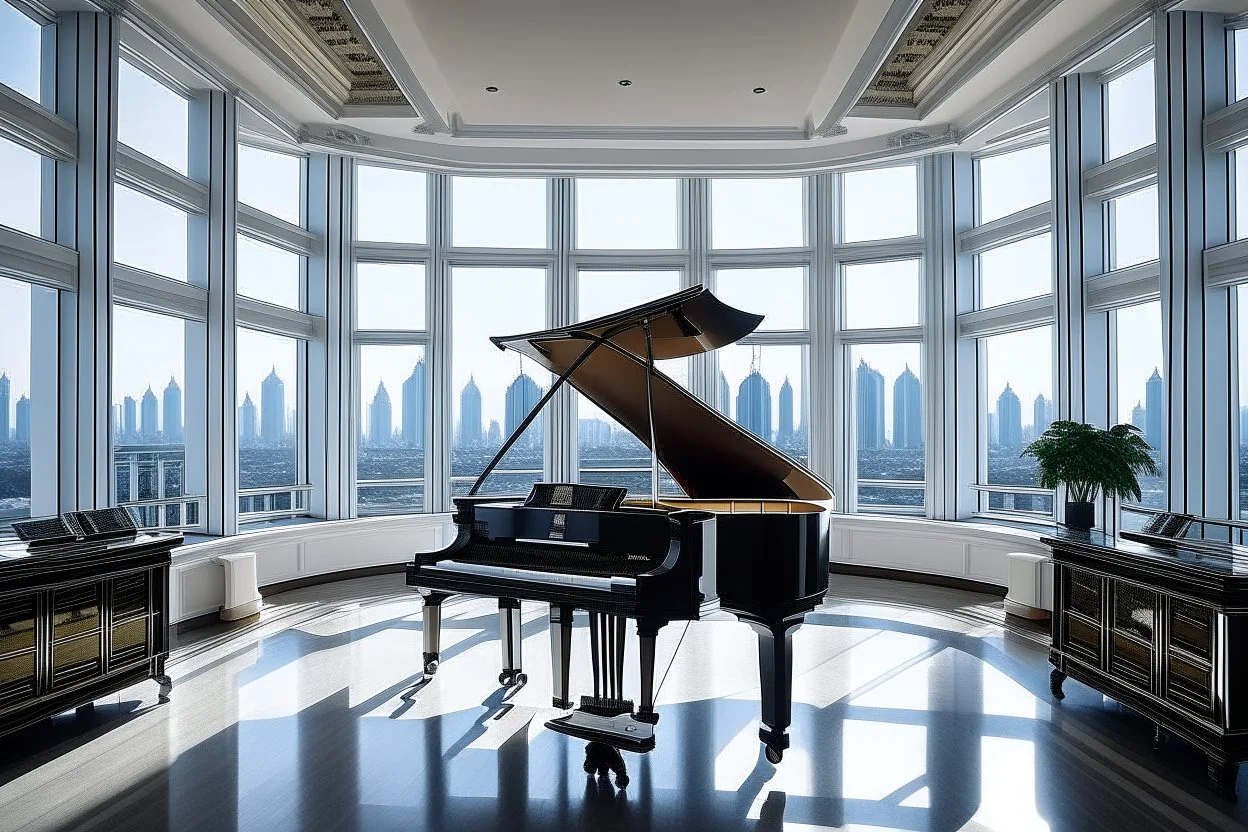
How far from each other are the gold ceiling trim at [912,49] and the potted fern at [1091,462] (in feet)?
10.3

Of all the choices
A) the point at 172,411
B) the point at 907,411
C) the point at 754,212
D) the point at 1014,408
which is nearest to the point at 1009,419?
the point at 1014,408

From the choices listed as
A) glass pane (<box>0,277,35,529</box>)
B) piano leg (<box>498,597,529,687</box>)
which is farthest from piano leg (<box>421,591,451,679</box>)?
glass pane (<box>0,277,35,529</box>)

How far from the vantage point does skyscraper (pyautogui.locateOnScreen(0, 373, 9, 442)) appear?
4.75 m

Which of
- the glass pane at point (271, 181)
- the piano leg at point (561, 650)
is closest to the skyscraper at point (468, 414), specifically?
the glass pane at point (271, 181)

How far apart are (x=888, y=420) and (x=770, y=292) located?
183 centimetres

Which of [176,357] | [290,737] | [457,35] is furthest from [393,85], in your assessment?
[290,737]

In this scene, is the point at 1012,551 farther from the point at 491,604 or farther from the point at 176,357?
the point at 176,357

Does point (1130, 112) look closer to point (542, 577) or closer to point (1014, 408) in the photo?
point (1014, 408)

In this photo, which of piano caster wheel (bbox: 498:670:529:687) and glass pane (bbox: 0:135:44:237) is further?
glass pane (bbox: 0:135:44:237)

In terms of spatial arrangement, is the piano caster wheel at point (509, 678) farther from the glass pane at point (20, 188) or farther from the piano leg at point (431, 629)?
the glass pane at point (20, 188)

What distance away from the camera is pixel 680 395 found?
412 cm

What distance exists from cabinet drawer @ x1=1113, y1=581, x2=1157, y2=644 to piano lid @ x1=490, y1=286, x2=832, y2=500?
4.87ft

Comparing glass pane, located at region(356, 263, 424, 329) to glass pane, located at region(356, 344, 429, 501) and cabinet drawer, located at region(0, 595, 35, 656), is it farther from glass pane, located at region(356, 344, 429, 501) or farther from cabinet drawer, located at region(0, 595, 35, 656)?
cabinet drawer, located at region(0, 595, 35, 656)

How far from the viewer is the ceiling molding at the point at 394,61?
5.35 meters
